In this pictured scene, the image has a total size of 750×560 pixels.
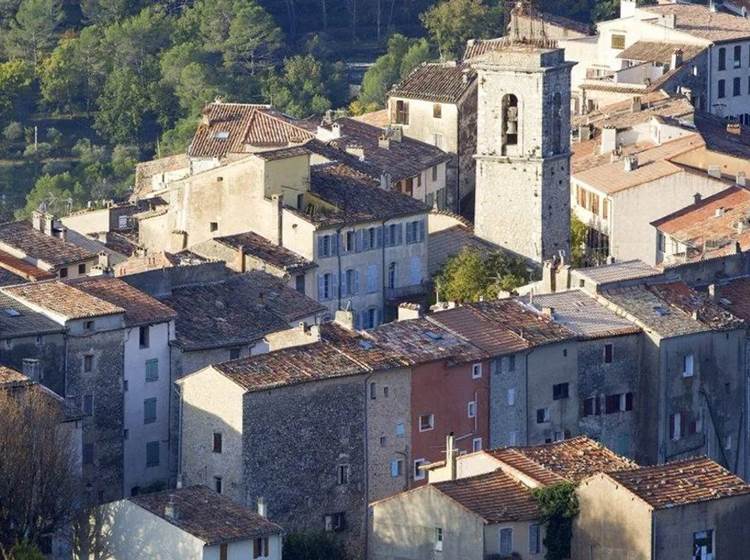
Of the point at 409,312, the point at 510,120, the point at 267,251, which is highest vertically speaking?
the point at 510,120

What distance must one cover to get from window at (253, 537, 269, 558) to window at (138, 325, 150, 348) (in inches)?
317

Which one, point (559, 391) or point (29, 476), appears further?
point (559, 391)

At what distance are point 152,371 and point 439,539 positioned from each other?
860 centimetres

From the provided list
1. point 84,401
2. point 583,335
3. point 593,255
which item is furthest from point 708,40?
point 84,401

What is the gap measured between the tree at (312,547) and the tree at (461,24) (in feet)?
200

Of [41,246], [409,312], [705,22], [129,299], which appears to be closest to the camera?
[129,299]

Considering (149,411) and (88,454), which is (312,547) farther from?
(149,411)

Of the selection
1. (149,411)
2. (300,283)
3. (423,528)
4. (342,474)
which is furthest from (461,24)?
(423,528)

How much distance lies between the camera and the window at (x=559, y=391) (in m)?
85.9

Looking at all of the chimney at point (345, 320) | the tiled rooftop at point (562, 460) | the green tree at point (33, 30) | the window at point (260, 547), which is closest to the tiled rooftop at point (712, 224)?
the chimney at point (345, 320)

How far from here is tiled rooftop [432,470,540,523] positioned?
252ft

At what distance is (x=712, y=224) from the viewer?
324 ft

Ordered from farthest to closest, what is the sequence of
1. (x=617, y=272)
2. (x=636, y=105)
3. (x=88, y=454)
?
1. (x=636, y=105)
2. (x=617, y=272)
3. (x=88, y=454)

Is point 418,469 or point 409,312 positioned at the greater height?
point 409,312
